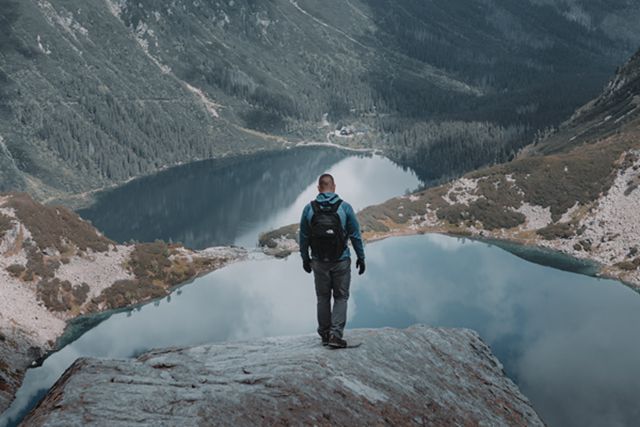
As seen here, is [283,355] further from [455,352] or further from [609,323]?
[609,323]

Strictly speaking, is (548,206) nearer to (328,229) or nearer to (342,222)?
(342,222)

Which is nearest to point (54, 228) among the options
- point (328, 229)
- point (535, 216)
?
point (328, 229)

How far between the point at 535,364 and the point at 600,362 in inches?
311

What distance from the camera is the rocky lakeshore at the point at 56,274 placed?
277 feet

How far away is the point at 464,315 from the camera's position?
94.3m

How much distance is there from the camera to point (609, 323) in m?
89.9

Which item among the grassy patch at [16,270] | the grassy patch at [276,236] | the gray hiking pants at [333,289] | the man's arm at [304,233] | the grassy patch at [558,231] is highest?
the man's arm at [304,233]

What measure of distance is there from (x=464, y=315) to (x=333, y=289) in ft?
256

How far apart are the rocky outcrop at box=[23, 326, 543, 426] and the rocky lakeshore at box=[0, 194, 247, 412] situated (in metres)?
64.5

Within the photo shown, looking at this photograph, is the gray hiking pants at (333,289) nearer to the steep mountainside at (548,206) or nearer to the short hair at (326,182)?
the short hair at (326,182)

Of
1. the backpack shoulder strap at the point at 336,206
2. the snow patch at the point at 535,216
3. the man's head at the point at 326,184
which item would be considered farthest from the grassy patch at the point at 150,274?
the backpack shoulder strap at the point at 336,206

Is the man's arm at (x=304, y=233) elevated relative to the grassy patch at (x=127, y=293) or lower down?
elevated

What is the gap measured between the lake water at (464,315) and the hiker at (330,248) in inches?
1915

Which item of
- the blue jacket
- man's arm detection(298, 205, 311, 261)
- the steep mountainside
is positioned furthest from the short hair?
the steep mountainside
